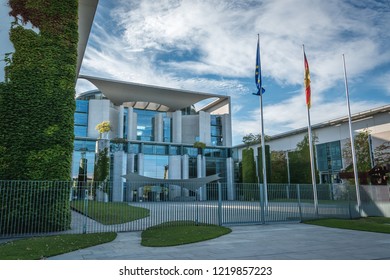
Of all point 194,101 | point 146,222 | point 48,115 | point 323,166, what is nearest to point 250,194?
point 146,222

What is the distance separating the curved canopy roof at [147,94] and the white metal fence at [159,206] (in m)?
39.3

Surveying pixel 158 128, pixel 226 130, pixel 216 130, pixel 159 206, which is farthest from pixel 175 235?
pixel 216 130

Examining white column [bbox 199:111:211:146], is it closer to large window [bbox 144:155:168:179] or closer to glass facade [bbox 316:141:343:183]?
large window [bbox 144:155:168:179]

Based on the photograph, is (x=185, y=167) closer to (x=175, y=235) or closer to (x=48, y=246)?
(x=175, y=235)

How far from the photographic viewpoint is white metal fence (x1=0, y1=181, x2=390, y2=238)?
44.1 feet

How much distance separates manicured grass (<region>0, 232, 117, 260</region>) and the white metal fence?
2.15 meters

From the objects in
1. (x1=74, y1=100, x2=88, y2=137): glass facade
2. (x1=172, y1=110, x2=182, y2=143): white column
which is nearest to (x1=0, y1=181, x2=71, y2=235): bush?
(x1=74, y1=100, x2=88, y2=137): glass facade

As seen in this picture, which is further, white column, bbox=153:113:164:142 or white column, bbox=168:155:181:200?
white column, bbox=153:113:164:142

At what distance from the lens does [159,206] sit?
16266 mm

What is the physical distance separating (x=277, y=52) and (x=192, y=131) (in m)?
39.9

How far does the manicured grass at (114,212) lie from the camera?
628 inches

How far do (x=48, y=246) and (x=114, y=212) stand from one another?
695cm

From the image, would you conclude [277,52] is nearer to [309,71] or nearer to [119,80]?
[309,71]

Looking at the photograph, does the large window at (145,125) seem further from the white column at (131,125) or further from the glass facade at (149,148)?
the white column at (131,125)
